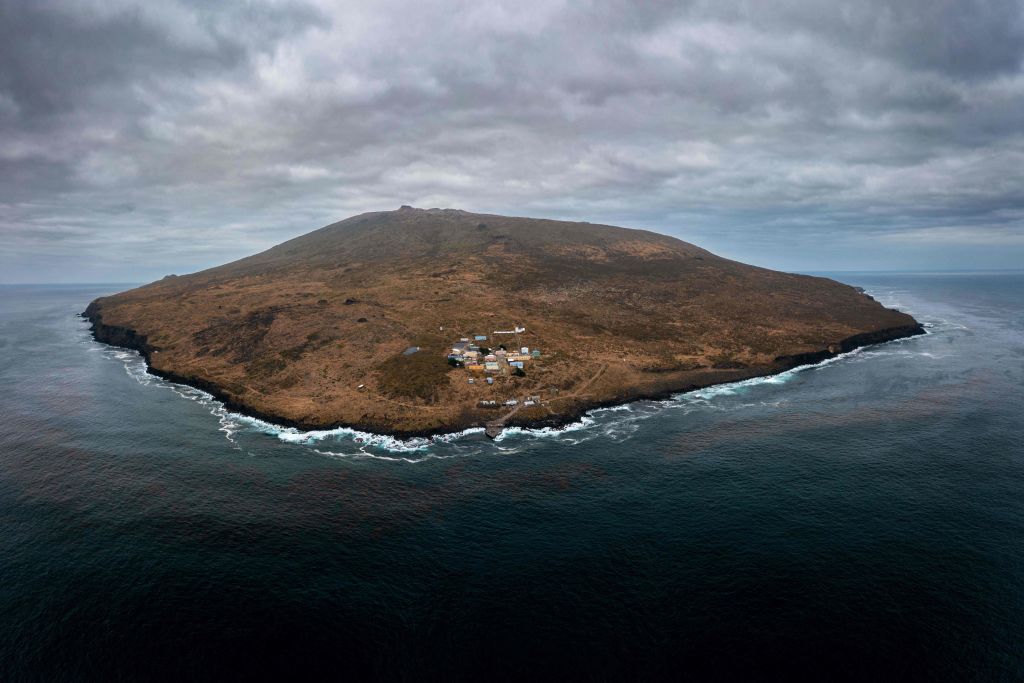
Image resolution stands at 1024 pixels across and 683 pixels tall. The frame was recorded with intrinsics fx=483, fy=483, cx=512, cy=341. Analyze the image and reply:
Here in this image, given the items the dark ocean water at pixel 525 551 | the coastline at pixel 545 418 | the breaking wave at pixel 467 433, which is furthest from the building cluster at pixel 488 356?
the dark ocean water at pixel 525 551

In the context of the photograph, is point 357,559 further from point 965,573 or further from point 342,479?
point 965,573

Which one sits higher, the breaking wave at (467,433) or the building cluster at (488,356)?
Result: the building cluster at (488,356)

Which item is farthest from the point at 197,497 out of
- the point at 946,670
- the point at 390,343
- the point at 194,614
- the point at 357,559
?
the point at 946,670

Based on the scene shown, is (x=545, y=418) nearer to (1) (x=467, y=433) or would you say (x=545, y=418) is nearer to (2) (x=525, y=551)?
(1) (x=467, y=433)

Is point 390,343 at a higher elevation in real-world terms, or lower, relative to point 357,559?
higher

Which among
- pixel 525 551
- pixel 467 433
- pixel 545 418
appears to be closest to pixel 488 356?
pixel 545 418

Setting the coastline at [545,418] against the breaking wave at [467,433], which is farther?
the coastline at [545,418]

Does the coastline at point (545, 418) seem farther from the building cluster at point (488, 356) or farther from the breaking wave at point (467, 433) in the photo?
the building cluster at point (488, 356)
